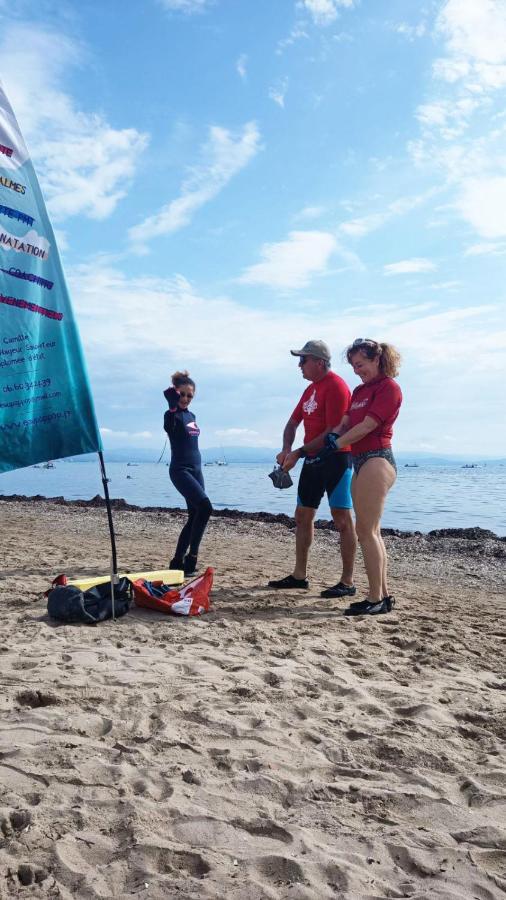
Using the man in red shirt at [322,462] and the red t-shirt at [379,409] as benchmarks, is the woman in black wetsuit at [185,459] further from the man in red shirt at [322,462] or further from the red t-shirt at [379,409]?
the red t-shirt at [379,409]

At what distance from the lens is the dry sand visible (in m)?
2.16

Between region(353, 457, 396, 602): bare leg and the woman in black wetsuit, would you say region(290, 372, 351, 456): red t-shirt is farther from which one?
the woman in black wetsuit

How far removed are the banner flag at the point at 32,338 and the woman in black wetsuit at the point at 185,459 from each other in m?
2.55

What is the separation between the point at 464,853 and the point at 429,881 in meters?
0.23

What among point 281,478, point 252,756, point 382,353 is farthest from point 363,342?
point 252,756

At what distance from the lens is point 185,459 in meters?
7.12

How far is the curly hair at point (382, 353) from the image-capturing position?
564 centimetres

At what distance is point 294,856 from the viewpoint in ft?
7.30

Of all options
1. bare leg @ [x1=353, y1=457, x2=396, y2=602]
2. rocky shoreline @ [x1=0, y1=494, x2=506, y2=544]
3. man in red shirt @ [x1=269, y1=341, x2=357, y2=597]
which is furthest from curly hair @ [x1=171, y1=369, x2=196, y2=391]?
rocky shoreline @ [x1=0, y1=494, x2=506, y2=544]

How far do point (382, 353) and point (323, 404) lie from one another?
0.99m

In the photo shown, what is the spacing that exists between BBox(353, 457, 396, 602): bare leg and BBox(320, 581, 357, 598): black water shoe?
2.79 ft

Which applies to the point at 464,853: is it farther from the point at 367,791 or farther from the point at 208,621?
the point at 208,621

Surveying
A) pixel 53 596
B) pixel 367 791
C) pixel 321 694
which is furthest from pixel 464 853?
pixel 53 596

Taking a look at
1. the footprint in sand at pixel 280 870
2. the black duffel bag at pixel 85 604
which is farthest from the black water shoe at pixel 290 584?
the footprint in sand at pixel 280 870
